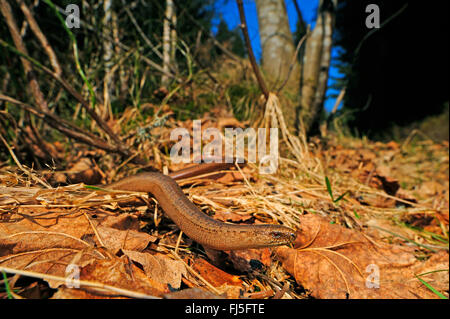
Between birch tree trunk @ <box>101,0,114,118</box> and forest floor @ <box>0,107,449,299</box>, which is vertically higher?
birch tree trunk @ <box>101,0,114,118</box>

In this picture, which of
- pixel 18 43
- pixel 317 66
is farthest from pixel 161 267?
pixel 317 66

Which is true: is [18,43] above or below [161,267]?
above

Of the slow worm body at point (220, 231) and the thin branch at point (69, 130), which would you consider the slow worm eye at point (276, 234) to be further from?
the thin branch at point (69, 130)

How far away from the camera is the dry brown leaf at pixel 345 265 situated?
4.75 feet

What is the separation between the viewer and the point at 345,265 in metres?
1.58

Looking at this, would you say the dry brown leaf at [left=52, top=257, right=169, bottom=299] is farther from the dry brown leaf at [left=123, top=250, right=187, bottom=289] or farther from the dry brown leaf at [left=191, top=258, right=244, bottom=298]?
the dry brown leaf at [left=191, top=258, right=244, bottom=298]

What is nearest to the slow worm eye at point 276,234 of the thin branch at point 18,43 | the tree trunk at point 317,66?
the thin branch at point 18,43

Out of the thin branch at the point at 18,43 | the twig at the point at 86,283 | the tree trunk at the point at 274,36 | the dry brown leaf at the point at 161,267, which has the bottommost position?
the dry brown leaf at the point at 161,267

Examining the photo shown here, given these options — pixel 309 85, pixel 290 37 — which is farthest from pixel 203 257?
pixel 290 37

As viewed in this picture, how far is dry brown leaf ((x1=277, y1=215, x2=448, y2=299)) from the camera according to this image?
1.45 metres

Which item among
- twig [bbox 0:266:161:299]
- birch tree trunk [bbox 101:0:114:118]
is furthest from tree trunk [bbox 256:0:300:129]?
twig [bbox 0:266:161:299]

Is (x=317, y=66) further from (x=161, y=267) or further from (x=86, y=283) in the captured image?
(x=86, y=283)

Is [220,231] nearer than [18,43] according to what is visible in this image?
Yes
